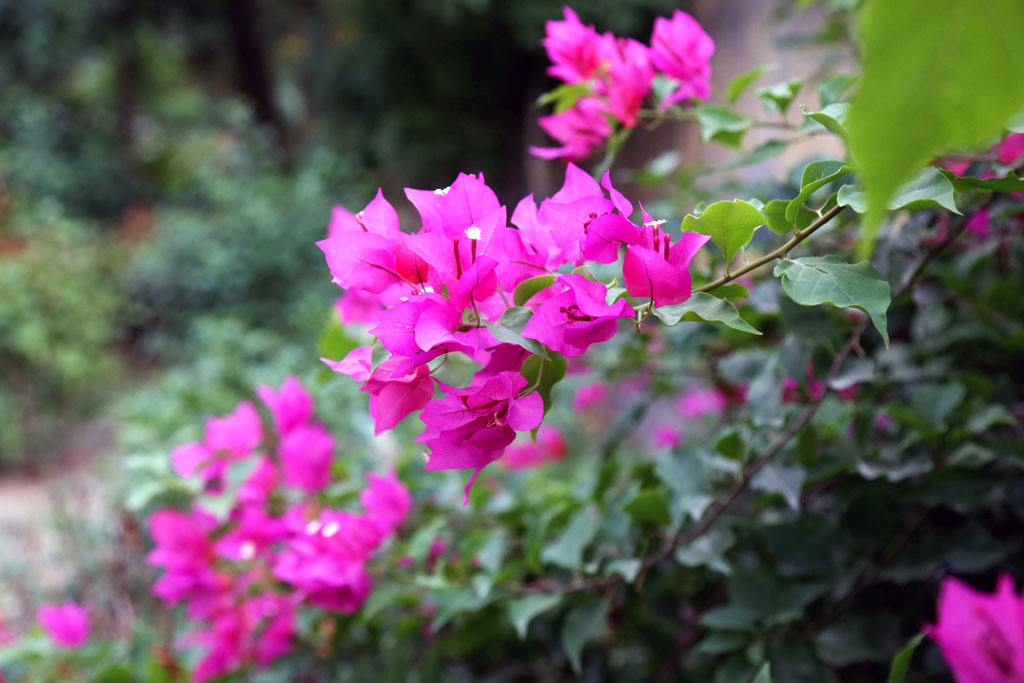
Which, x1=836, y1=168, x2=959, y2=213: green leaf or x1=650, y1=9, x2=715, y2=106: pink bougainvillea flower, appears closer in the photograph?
x1=836, y1=168, x2=959, y2=213: green leaf

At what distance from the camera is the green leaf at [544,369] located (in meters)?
0.30

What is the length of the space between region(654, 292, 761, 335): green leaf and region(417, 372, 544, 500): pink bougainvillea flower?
0.06 metres

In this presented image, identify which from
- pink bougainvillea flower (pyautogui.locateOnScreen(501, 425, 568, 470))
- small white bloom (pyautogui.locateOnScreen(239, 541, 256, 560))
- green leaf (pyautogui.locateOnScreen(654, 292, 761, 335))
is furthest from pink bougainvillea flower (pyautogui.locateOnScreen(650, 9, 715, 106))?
pink bougainvillea flower (pyautogui.locateOnScreen(501, 425, 568, 470))

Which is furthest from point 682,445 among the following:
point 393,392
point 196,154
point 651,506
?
point 196,154

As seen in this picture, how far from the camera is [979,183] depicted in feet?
0.92

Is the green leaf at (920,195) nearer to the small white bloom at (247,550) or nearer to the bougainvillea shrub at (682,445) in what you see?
the bougainvillea shrub at (682,445)

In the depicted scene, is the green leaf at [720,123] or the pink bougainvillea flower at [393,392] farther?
the green leaf at [720,123]

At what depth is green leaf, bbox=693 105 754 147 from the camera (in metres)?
0.50

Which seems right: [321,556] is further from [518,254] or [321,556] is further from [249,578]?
[518,254]

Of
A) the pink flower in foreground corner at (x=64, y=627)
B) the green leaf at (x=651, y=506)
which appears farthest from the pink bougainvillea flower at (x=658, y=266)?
the pink flower in foreground corner at (x=64, y=627)

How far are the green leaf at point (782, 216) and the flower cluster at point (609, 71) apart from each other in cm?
20

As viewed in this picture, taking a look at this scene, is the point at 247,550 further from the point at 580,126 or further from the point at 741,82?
the point at 741,82

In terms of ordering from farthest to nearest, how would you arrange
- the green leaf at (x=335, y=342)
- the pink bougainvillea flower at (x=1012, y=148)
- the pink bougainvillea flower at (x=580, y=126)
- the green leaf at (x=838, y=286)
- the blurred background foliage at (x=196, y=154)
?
1. the blurred background foliage at (x=196, y=154)
2. the green leaf at (x=335, y=342)
3. the pink bougainvillea flower at (x=580, y=126)
4. the pink bougainvillea flower at (x=1012, y=148)
5. the green leaf at (x=838, y=286)

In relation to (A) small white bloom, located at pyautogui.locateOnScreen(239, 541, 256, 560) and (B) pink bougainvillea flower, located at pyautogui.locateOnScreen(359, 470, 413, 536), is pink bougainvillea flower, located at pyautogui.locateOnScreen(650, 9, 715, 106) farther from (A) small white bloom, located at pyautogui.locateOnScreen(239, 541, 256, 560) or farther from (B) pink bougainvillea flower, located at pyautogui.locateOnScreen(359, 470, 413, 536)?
Answer: (A) small white bloom, located at pyautogui.locateOnScreen(239, 541, 256, 560)
